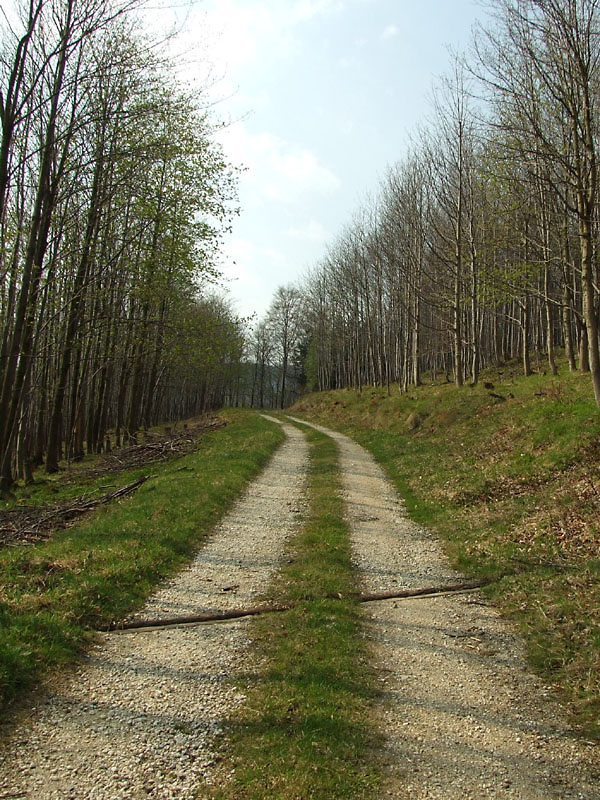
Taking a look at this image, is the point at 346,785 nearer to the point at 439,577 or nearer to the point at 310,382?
the point at 439,577

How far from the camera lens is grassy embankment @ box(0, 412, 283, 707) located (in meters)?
5.00

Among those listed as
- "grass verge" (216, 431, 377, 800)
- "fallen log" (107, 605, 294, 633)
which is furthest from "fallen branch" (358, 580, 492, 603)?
"fallen log" (107, 605, 294, 633)

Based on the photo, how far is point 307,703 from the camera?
4.33m

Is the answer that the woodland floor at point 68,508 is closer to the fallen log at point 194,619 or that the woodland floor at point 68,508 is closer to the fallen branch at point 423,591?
the fallen log at point 194,619

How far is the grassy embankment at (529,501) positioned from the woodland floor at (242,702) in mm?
447

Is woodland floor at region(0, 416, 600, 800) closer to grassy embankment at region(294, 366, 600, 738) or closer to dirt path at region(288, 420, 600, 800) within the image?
dirt path at region(288, 420, 600, 800)

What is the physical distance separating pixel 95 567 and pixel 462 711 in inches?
194

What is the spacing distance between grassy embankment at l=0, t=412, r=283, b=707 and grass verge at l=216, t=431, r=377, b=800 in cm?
181

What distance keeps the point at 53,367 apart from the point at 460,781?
28561 mm

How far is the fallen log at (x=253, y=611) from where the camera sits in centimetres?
591

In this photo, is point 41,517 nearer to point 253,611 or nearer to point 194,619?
point 194,619

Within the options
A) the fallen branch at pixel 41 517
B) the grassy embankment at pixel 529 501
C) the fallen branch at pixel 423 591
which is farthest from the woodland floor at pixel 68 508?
the grassy embankment at pixel 529 501

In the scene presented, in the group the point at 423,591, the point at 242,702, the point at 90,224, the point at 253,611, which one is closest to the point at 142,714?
the point at 242,702

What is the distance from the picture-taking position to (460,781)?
3.61 m
